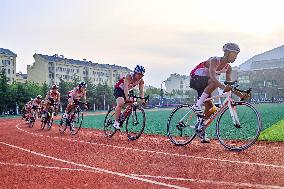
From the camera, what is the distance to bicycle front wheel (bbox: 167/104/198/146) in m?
8.34

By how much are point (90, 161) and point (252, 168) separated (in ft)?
9.51

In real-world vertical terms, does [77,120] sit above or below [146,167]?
above

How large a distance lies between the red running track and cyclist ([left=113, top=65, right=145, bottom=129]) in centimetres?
211

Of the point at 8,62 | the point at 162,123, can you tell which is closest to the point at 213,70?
the point at 162,123

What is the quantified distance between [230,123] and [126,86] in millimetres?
3381

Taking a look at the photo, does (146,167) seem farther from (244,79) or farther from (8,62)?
(8,62)

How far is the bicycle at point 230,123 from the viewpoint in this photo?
23.7ft

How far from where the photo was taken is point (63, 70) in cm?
11150

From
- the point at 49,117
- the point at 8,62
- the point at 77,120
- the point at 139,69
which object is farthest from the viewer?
the point at 8,62

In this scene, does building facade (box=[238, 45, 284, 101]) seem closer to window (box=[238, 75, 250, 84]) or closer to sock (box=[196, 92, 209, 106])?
window (box=[238, 75, 250, 84])

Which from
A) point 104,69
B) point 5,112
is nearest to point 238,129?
point 5,112

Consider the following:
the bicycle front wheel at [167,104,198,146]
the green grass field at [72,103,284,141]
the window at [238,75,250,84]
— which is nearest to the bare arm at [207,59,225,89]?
the bicycle front wheel at [167,104,198,146]

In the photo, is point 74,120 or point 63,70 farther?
point 63,70

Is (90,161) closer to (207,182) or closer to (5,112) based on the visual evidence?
(207,182)
